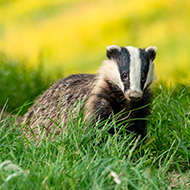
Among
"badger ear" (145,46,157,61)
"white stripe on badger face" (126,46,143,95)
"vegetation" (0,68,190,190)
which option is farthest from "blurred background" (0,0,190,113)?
"vegetation" (0,68,190,190)

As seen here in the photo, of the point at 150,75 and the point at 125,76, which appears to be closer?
the point at 125,76

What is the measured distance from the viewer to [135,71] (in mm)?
4324

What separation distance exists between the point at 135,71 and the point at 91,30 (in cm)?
638

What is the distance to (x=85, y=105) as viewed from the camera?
455 cm

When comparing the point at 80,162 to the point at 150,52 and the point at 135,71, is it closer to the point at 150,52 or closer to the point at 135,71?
the point at 135,71

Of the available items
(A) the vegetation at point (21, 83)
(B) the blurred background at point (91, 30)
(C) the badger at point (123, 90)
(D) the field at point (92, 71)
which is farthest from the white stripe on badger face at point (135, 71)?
(B) the blurred background at point (91, 30)

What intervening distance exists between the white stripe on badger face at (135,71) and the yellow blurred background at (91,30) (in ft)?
15.7

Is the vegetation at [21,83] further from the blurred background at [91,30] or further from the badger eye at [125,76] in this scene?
the badger eye at [125,76]

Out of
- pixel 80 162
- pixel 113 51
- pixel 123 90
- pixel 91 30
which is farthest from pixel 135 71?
pixel 91 30

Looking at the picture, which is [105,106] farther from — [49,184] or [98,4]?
[98,4]

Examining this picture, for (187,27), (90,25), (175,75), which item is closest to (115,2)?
(90,25)

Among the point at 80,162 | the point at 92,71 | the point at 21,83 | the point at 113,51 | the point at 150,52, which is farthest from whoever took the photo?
the point at 92,71

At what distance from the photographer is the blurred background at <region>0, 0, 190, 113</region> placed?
9789mm

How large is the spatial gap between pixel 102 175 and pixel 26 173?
0.49 metres
